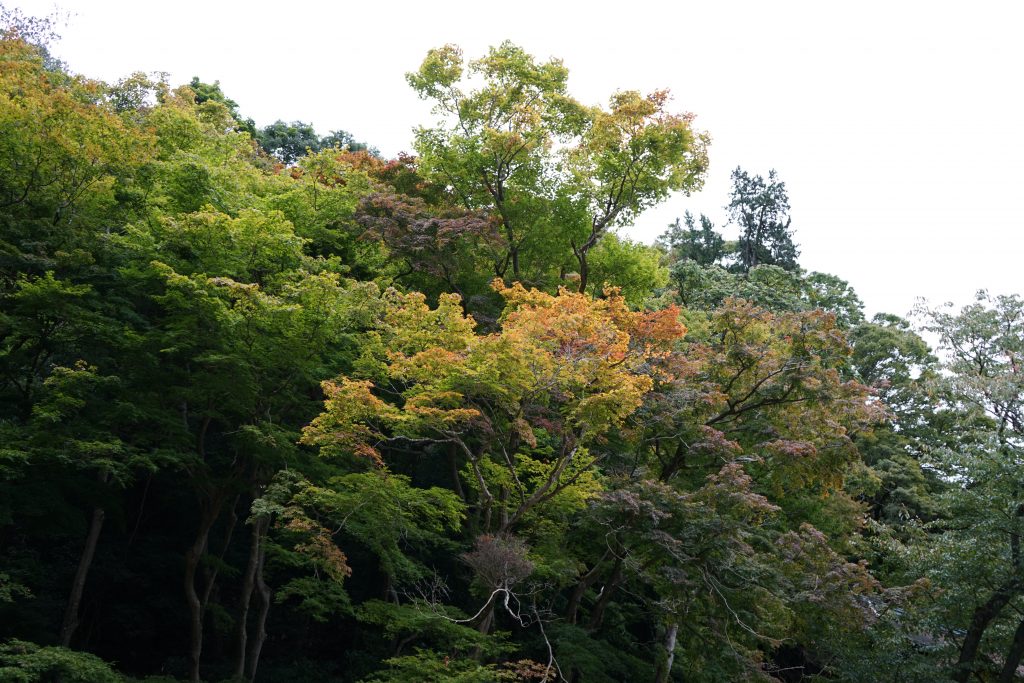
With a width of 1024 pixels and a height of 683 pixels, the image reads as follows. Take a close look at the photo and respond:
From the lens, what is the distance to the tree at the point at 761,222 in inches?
1448

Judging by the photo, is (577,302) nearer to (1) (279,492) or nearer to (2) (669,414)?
(2) (669,414)

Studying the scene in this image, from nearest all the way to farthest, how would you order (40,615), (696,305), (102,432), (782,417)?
(102,432), (40,615), (782,417), (696,305)

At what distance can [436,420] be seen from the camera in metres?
11.0

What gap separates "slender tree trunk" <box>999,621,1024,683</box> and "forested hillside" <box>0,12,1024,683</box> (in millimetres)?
46

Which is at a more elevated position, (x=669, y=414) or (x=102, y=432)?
(x=669, y=414)

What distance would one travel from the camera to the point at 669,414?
1379 cm

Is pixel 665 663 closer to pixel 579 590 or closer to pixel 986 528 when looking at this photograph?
pixel 579 590

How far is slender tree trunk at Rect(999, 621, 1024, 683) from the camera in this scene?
1188 cm

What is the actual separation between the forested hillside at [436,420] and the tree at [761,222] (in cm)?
1984

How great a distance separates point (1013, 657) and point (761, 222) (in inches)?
1102

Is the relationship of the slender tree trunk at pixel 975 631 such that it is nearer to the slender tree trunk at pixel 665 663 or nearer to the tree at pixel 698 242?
the slender tree trunk at pixel 665 663

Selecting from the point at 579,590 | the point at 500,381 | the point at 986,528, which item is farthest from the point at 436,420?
the point at 986,528

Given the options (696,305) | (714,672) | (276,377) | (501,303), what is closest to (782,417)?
(714,672)

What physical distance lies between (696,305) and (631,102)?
1186cm
